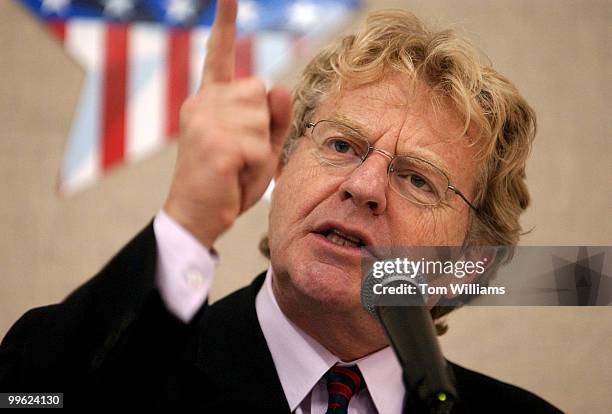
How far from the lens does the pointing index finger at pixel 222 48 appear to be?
108cm

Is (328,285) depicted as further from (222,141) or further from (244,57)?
(244,57)

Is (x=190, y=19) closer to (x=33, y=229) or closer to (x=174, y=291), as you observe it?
(x=33, y=229)

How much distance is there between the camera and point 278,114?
109cm

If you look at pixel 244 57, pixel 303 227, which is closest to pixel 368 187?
pixel 303 227

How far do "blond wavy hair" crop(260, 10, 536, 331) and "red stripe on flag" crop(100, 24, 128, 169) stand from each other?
1.10m

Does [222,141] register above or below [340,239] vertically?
above

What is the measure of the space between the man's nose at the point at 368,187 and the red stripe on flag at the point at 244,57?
4.51ft

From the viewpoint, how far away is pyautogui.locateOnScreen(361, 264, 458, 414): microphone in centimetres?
98

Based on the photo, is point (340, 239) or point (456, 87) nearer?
point (340, 239)

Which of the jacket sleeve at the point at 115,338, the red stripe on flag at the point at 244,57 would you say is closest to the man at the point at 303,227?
the jacket sleeve at the point at 115,338

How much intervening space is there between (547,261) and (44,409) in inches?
47.7

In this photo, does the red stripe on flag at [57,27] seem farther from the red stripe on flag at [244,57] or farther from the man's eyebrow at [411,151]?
the man's eyebrow at [411,151]

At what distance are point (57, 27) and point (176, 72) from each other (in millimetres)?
478

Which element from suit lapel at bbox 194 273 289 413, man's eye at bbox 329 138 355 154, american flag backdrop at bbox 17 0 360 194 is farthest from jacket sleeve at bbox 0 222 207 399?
american flag backdrop at bbox 17 0 360 194
